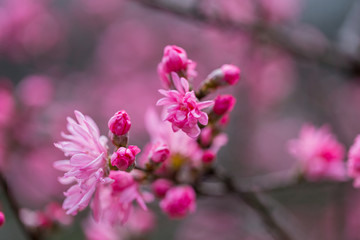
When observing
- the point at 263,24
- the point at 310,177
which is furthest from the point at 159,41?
the point at 310,177

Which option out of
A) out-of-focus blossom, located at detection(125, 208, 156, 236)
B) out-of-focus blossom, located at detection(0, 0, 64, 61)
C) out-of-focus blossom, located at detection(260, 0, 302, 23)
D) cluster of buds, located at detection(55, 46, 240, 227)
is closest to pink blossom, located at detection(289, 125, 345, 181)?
cluster of buds, located at detection(55, 46, 240, 227)

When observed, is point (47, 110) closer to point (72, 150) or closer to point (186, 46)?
point (72, 150)

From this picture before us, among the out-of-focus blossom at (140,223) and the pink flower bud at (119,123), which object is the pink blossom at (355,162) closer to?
the pink flower bud at (119,123)

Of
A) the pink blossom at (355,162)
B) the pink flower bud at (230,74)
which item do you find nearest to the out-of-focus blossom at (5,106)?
the pink flower bud at (230,74)

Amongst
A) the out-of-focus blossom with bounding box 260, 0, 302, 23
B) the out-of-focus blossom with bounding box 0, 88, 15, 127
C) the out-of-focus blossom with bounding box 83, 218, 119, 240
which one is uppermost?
the out-of-focus blossom with bounding box 260, 0, 302, 23

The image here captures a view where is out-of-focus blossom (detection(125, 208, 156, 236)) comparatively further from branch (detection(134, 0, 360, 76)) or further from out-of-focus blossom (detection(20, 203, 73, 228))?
branch (detection(134, 0, 360, 76))

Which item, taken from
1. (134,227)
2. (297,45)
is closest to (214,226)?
(134,227)

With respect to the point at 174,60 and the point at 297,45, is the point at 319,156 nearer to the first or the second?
the point at 174,60

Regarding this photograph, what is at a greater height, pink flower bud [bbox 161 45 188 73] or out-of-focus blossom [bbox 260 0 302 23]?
out-of-focus blossom [bbox 260 0 302 23]
